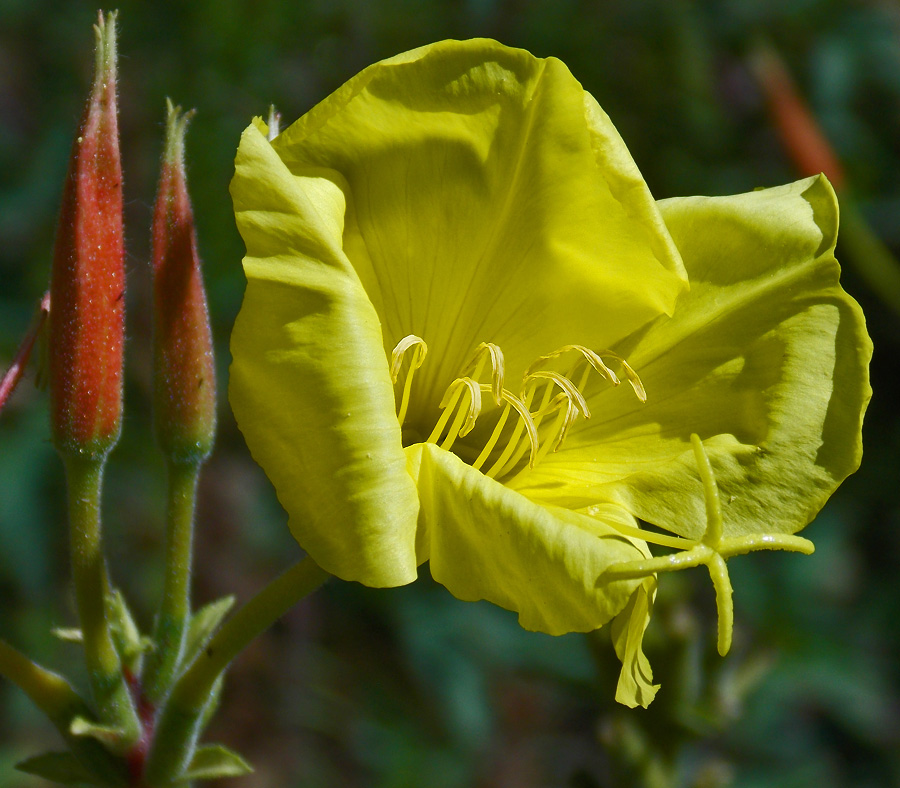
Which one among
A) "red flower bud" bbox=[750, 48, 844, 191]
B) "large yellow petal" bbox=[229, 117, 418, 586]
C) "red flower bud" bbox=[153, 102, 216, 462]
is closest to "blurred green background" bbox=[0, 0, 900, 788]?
"red flower bud" bbox=[750, 48, 844, 191]

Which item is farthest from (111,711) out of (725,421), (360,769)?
(360,769)

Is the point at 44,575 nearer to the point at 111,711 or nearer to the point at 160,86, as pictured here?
the point at 160,86

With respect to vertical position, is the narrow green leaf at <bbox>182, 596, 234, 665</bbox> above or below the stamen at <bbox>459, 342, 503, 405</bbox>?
below

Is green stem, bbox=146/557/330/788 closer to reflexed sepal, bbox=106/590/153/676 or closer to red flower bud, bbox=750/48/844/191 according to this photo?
reflexed sepal, bbox=106/590/153/676

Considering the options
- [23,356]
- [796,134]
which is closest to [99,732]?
[23,356]

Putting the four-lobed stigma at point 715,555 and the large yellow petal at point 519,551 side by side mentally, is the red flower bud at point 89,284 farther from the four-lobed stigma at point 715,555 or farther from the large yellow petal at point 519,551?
the four-lobed stigma at point 715,555

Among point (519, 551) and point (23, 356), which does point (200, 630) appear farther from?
point (519, 551)

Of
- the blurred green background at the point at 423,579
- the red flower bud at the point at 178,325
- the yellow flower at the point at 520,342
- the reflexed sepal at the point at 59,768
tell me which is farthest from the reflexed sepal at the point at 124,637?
the blurred green background at the point at 423,579
